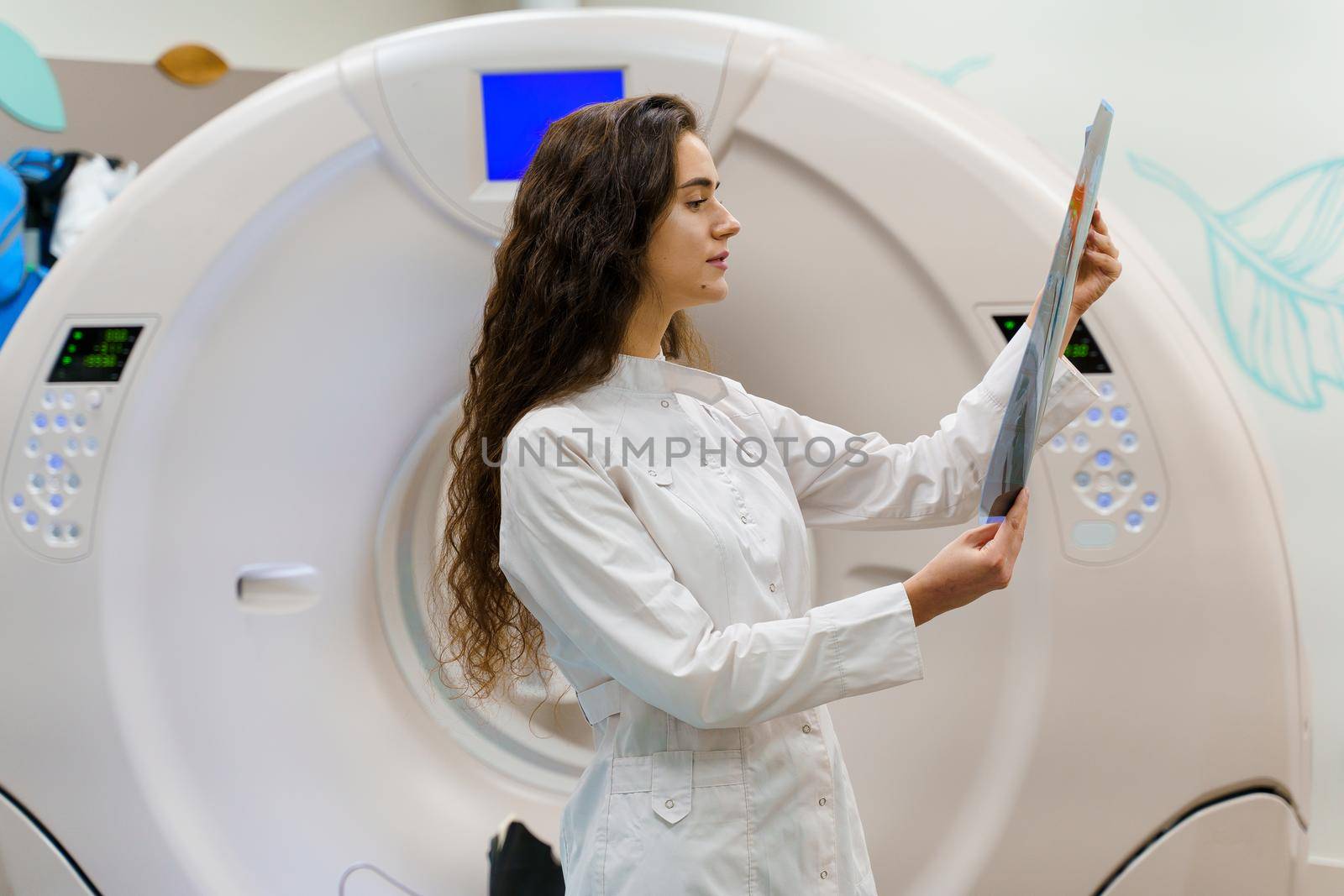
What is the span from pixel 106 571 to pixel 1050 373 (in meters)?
1.09

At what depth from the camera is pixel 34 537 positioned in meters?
1.41

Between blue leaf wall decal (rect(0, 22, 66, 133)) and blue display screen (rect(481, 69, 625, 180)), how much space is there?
137 cm

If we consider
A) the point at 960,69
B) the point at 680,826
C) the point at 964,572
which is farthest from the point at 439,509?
the point at 960,69

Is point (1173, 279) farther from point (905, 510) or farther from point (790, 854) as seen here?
point (790, 854)

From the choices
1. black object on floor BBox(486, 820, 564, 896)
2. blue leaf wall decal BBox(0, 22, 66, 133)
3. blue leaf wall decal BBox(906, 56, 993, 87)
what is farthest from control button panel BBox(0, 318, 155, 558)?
blue leaf wall decal BBox(906, 56, 993, 87)

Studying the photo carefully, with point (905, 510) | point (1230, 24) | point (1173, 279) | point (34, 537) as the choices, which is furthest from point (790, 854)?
point (1230, 24)

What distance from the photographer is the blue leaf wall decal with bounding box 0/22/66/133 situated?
2.25 m

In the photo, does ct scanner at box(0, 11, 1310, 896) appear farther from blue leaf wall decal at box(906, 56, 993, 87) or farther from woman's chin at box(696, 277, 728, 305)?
blue leaf wall decal at box(906, 56, 993, 87)

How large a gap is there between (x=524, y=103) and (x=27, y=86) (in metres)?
1.43

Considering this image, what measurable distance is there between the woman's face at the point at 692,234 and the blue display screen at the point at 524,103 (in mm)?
395

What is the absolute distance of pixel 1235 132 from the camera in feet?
6.41

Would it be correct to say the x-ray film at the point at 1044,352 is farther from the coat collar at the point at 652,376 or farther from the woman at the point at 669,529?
the coat collar at the point at 652,376

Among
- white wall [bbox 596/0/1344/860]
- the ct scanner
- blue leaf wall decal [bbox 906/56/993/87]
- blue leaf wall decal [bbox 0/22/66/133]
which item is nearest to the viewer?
the ct scanner

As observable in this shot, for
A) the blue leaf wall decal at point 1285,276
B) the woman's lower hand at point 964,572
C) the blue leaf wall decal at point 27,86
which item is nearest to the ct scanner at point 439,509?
the woman's lower hand at point 964,572
